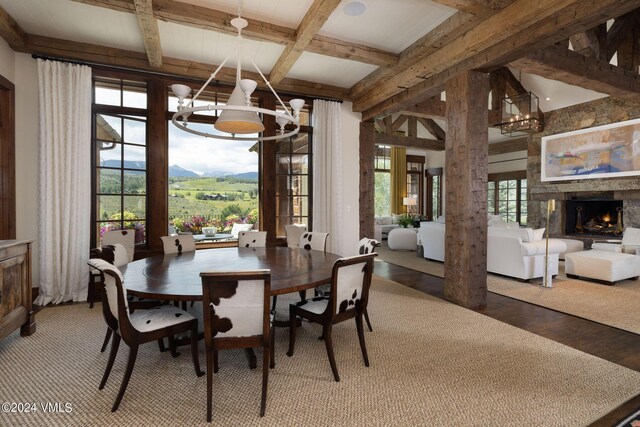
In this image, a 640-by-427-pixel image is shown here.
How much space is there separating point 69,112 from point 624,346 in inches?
237

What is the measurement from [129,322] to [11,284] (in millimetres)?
1558

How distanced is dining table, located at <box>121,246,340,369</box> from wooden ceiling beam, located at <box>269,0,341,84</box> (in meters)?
2.25

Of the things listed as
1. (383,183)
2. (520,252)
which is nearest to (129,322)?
(520,252)

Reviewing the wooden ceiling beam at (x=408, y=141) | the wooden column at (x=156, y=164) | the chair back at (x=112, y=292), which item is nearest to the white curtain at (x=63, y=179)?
the wooden column at (x=156, y=164)

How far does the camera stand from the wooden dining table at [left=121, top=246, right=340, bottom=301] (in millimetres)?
1976

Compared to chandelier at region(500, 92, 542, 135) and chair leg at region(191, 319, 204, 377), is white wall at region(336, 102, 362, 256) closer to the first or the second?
chandelier at region(500, 92, 542, 135)

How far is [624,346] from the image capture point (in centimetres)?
263

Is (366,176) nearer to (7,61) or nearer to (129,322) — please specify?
(129,322)

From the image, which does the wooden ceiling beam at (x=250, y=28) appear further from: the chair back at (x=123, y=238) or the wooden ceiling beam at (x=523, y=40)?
the chair back at (x=123, y=238)

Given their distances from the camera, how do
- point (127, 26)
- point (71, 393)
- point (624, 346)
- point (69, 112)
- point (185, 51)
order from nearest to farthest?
1. point (71, 393)
2. point (624, 346)
3. point (127, 26)
4. point (69, 112)
5. point (185, 51)

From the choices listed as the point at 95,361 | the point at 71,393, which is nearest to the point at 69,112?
the point at 95,361

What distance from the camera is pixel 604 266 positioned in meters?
4.49

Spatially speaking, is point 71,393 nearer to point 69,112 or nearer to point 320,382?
point 320,382

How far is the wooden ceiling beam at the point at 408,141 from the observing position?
962cm
